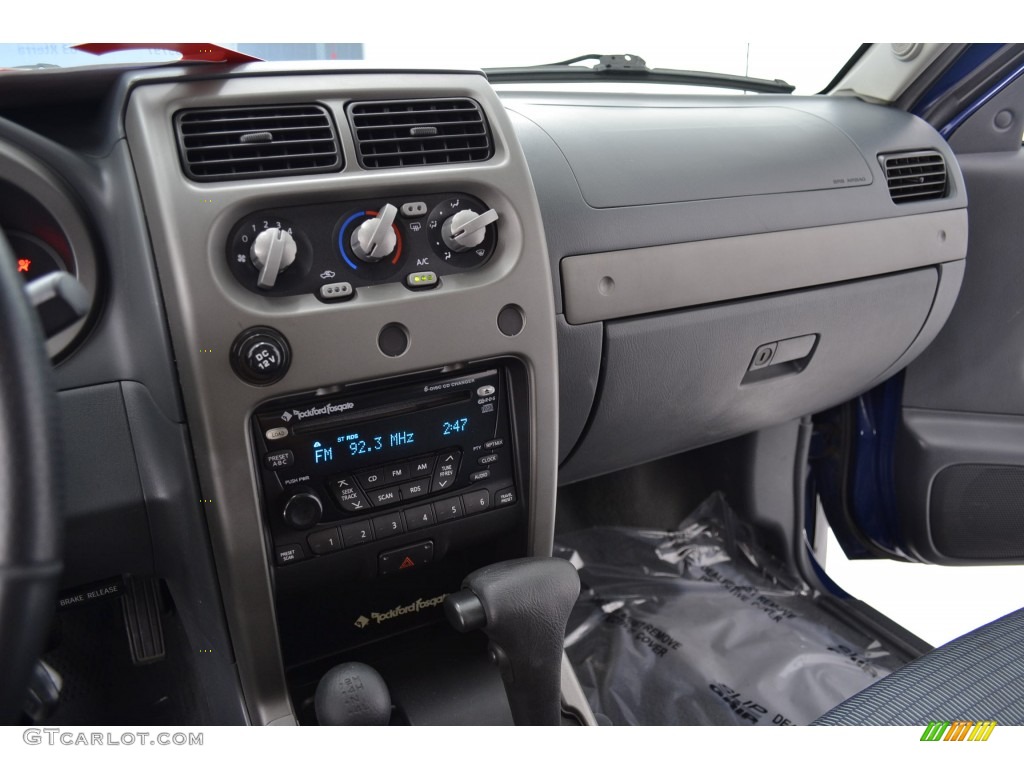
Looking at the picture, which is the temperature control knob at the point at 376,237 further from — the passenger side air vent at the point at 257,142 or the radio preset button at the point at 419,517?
the radio preset button at the point at 419,517

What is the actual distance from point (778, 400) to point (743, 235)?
0.38m

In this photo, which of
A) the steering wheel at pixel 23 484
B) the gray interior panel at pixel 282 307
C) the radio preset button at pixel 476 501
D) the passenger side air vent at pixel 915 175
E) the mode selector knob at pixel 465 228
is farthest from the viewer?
the passenger side air vent at pixel 915 175

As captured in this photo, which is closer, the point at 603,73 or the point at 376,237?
the point at 376,237

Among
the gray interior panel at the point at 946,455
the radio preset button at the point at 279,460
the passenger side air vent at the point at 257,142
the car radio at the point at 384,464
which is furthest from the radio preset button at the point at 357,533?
the gray interior panel at the point at 946,455

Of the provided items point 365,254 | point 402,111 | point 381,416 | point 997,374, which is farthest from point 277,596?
point 997,374

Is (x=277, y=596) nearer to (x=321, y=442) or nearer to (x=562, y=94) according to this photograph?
(x=321, y=442)

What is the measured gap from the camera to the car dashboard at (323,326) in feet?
2.57

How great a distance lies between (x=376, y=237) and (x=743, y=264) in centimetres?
65

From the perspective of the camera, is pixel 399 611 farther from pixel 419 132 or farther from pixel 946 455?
pixel 946 455

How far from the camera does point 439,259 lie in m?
0.89

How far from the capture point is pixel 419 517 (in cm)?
95

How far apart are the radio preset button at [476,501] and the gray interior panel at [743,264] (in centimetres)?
28

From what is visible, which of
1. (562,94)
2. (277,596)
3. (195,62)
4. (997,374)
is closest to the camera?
(195,62)

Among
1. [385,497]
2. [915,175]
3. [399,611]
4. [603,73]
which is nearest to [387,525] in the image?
[385,497]
